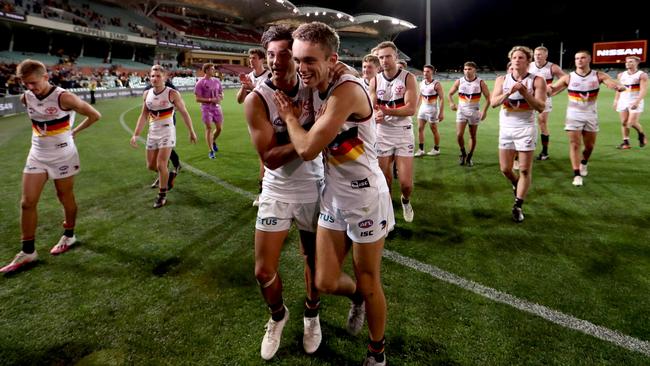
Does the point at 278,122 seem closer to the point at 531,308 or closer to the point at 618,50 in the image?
the point at 531,308

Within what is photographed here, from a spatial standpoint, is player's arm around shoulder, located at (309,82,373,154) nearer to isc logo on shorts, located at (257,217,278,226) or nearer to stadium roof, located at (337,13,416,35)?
isc logo on shorts, located at (257,217,278,226)

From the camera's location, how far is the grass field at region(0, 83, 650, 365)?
280 cm

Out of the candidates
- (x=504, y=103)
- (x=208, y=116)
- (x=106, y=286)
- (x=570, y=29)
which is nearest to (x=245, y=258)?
(x=106, y=286)

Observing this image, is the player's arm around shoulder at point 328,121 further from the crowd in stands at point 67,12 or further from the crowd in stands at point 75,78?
the crowd in stands at point 67,12

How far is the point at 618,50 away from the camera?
146 feet

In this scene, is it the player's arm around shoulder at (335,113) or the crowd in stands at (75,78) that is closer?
the player's arm around shoulder at (335,113)

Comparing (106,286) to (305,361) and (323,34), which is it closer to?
(305,361)

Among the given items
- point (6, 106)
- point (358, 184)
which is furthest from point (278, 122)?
point (6, 106)

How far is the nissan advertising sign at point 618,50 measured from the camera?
1711 inches

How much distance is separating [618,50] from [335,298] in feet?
184

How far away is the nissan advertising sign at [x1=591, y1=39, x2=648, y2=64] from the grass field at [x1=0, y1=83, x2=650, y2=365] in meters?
49.1

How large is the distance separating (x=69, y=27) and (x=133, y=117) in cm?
3025

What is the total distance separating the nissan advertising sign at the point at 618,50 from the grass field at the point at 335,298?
49086 millimetres

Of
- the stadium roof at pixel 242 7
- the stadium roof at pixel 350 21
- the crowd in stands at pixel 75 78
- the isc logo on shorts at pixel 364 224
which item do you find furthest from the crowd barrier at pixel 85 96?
the stadium roof at pixel 350 21
